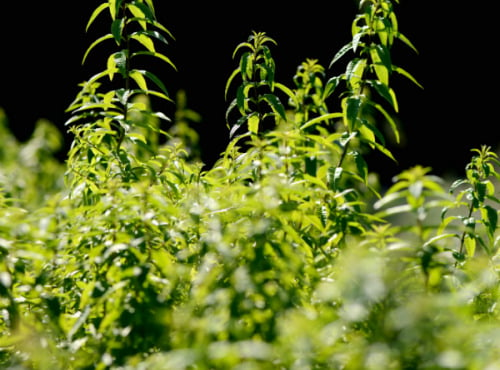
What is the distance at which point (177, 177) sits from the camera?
2.07m

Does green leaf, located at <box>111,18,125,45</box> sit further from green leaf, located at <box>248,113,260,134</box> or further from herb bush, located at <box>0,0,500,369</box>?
green leaf, located at <box>248,113,260,134</box>

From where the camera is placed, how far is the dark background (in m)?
5.71

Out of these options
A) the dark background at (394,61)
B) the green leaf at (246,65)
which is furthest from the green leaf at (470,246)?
the dark background at (394,61)

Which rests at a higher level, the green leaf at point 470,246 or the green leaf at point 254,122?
the green leaf at point 254,122

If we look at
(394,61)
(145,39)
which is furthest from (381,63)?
(394,61)

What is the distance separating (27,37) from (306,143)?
5.24 metres

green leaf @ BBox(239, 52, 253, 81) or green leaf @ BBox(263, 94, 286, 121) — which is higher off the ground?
green leaf @ BBox(239, 52, 253, 81)

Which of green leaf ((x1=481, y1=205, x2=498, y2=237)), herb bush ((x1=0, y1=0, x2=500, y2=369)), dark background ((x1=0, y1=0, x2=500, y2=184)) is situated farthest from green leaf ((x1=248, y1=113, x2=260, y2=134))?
dark background ((x1=0, y1=0, x2=500, y2=184))

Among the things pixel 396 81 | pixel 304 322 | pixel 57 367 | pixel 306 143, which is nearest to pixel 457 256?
pixel 306 143

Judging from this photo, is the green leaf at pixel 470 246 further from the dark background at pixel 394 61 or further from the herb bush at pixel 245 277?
the dark background at pixel 394 61

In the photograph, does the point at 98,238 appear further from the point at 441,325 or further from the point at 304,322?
the point at 441,325

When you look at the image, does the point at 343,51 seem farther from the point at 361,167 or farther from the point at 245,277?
the point at 245,277

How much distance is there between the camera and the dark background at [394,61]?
5711 mm

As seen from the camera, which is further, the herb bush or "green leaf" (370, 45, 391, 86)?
"green leaf" (370, 45, 391, 86)
